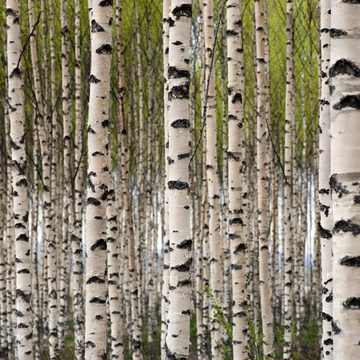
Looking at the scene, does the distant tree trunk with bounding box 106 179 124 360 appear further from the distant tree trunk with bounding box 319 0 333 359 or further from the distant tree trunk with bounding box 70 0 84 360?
the distant tree trunk with bounding box 319 0 333 359

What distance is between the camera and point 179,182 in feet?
12.9

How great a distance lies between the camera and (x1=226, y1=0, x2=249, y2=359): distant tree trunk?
5.43 meters

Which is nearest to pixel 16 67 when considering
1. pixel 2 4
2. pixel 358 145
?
pixel 358 145

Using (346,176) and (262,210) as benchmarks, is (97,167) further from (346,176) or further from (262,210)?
(262,210)

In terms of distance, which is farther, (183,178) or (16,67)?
(16,67)

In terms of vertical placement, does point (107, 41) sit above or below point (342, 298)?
above

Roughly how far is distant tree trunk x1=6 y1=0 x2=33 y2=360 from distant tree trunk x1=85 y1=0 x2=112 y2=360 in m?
1.63

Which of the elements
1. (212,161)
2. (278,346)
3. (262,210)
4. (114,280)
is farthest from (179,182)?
(278,346)

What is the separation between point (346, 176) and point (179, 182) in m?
1.63

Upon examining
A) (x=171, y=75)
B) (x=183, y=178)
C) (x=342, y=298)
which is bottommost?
(x=342, y=298)

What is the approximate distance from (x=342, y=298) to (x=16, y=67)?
14.1 feet

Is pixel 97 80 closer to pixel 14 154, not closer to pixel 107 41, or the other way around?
pixel 107 41

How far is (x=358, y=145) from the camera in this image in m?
2.39

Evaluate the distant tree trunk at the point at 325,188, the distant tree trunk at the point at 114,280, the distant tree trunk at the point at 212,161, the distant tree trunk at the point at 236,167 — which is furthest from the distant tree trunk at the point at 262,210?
the distant tree trunk at the point at 325,188
